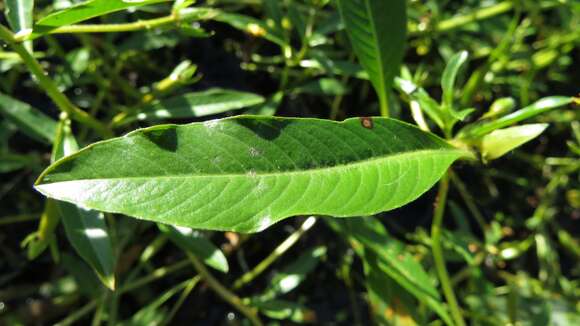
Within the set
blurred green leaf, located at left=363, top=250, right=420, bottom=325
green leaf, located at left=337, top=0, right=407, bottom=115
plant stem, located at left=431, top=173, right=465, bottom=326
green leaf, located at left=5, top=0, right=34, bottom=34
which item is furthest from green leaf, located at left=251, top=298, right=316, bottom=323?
green leaf, located at left=5, top=0, right=34, bottom=34

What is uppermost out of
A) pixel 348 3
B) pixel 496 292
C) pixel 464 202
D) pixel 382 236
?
pixel 348 3

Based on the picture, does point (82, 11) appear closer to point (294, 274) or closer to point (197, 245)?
point (197, 245)

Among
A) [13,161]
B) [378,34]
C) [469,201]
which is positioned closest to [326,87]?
[378,34]

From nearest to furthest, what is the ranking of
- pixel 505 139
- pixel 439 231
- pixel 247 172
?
pixel 247 172 < pixel 505 139 < pixel 439 231

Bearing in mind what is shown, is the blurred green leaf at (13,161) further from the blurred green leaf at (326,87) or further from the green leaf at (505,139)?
the green leaf at (505,139)

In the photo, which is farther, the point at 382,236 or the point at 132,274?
the point at 132,274

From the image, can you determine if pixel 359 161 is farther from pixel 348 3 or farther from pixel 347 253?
pixel 347 253

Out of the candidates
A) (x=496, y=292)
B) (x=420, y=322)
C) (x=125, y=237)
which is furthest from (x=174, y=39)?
(x=496, y=292)

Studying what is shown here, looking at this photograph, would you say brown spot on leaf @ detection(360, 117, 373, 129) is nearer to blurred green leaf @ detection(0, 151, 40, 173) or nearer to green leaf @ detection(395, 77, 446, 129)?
green leaf @ detection(395, 77, 446, 129)
